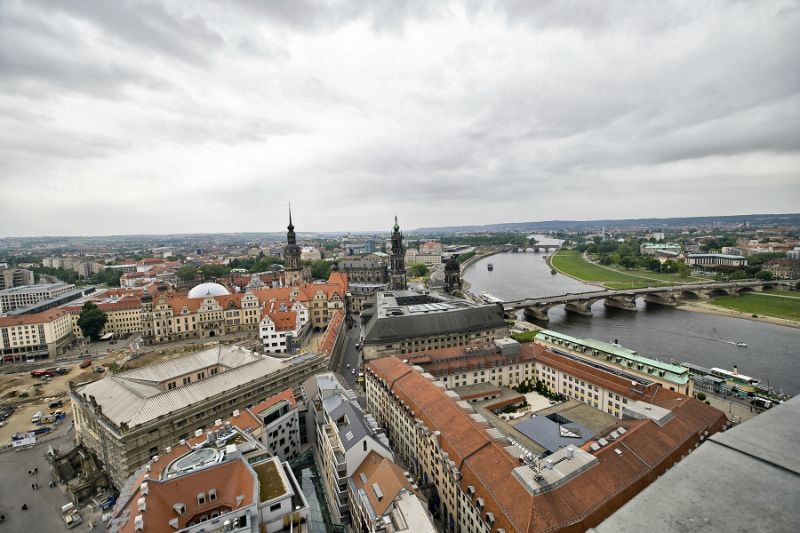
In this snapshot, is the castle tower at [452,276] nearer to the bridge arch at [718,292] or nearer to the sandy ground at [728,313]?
the sandy ground at [728,313]

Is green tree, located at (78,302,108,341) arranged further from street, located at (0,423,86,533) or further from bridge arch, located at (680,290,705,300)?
bridge arch, located at (680,290,705,300)

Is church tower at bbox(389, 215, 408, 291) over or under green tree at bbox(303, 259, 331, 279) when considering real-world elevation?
over

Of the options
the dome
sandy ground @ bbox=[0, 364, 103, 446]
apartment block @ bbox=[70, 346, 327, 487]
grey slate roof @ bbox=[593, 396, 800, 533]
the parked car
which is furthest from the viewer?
the dome

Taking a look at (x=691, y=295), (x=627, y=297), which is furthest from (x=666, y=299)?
(x=691, y=295)

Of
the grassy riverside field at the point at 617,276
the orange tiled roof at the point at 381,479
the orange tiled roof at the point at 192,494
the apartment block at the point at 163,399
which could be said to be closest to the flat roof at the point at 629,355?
the orange tiled roof at the point at 381,479

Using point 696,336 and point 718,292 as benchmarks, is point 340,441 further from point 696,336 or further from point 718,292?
point 718,292

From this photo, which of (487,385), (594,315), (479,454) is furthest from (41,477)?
(594,315)

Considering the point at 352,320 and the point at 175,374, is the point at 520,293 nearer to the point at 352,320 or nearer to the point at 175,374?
the point at 352,320

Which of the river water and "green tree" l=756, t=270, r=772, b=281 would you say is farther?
"green tree" l=756, t=270, r=772, b=281

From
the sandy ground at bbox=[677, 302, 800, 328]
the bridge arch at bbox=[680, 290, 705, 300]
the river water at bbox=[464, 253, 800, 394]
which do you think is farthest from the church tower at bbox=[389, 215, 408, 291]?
the bridge arch at bbox=[680, 290, 705, 300]
